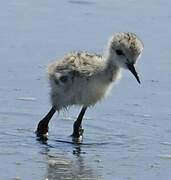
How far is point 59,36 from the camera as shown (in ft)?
36.5

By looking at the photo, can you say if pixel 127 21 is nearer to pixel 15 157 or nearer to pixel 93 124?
pixel 93 124

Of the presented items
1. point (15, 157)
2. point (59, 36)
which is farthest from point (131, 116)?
point (59, 36)

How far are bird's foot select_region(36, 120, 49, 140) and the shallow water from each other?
0.20 feet

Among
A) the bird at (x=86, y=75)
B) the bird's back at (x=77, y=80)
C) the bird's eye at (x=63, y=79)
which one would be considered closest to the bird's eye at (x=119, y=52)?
the bird at (x=86, y=75)

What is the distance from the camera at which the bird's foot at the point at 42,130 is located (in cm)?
795

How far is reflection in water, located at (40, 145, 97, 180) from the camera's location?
6594mm

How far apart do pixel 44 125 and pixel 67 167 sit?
1.26 meters

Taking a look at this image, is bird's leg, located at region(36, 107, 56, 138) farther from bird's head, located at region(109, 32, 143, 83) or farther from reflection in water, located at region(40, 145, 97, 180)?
bird's head, located at region(109, 32, 143, 83)

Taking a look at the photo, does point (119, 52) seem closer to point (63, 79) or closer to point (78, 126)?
point (63, 79)

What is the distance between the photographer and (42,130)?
8000mm

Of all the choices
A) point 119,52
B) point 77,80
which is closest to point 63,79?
point 77,80

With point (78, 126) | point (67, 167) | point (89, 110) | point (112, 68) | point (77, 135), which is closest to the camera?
point (67, 167)

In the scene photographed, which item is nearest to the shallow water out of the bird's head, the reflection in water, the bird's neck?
the reflection in water

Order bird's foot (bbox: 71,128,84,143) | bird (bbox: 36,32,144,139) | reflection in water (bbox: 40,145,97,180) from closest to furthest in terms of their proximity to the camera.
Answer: reflection in water (bbox: 40,145,97,180), bird's foot (bbox: 71,128,84,143), bird (bbox: 36,32,144,139)
